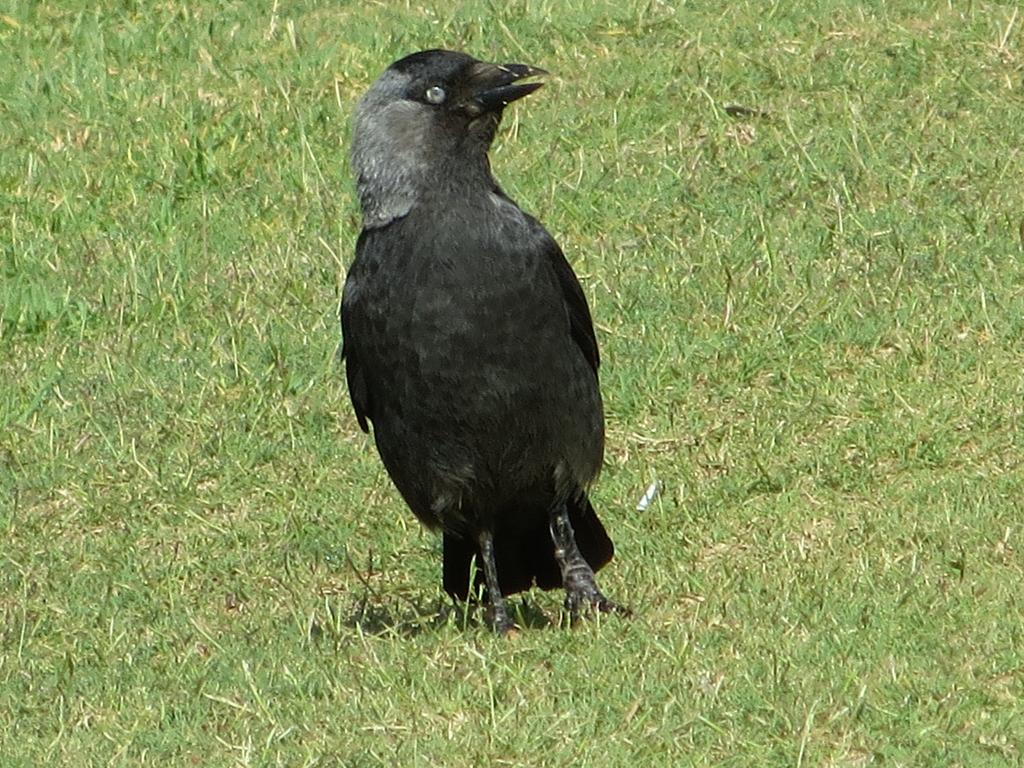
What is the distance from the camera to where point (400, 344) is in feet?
21.0

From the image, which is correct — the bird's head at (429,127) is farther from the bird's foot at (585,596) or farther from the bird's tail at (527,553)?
the bird's foot at (585,596)

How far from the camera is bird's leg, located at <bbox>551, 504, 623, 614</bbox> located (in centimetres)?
662

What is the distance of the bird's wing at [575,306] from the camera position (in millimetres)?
6676

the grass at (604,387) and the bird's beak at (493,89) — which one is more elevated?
the bird's beak at (493,89)

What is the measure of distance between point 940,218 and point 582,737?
466 centimetres

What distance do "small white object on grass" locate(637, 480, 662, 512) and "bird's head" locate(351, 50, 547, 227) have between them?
163 centimetres

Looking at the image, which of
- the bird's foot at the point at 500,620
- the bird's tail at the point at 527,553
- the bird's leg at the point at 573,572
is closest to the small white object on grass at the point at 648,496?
the bird's tail at the point at 527,553

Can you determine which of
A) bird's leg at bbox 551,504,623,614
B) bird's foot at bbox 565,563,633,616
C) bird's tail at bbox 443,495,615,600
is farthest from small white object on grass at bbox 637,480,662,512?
bird's foot at bbox 565,563,633,616

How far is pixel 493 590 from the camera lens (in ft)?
21.9

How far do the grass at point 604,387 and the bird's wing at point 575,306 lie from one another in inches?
30.8

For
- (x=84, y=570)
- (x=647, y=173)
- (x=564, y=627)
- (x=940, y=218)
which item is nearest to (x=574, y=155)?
(x=647, y=173)

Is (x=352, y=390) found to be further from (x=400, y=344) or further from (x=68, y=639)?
(x=68, y=639)

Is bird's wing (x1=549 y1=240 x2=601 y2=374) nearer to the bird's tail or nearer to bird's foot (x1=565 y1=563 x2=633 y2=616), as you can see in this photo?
the bird's tail

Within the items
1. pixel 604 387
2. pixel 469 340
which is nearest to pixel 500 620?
pixel 469 340
